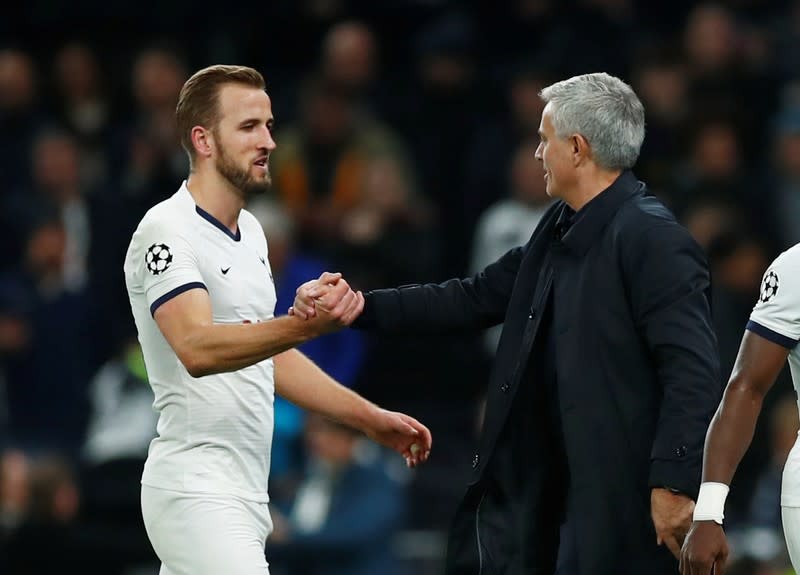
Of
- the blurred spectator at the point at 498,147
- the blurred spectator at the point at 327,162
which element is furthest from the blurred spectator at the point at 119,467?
the blurred spectator at the point at 498,147

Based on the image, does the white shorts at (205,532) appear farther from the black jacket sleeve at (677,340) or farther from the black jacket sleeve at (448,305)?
the black jacket sleeve at (677,340)

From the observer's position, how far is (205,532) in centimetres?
548

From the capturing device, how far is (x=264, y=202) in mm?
10094

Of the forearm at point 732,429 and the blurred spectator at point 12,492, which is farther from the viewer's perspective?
the blurred spectator at point 12,492

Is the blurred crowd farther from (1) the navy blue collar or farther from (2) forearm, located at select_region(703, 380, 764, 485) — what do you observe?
(1) the navy blue collar

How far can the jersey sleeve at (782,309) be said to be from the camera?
4.98 metres

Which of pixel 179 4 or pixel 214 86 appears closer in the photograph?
pixel 214 86

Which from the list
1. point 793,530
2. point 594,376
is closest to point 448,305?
point 594,376

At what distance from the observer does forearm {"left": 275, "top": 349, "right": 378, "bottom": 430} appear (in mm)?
6027

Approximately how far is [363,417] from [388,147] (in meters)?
4.48

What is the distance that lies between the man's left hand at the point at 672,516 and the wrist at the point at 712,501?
0.18 m

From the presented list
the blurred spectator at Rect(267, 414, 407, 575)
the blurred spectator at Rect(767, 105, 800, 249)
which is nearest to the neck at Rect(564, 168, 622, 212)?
the blurred spectator at Rect(267, 414, 407, 575)

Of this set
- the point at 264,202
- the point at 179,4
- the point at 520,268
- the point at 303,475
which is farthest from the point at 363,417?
the point at 179,4

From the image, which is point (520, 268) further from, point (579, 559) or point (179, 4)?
point (179, 4)
